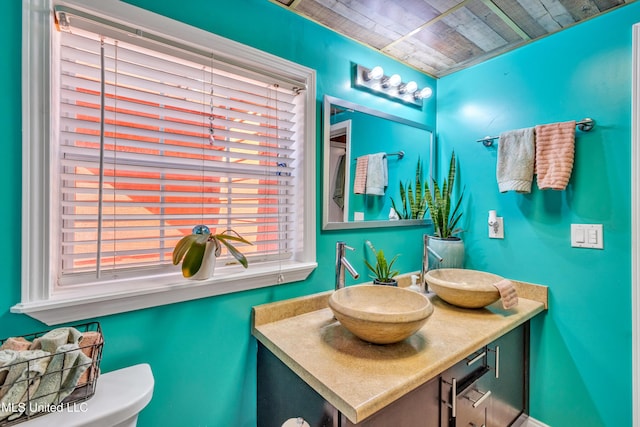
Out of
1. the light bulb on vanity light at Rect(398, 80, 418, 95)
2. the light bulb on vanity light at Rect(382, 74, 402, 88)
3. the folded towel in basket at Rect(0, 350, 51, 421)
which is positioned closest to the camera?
the folded towel in basket at Rect(0, 350, 51, 421)

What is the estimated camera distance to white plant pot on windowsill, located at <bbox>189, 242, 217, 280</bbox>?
3.26ft

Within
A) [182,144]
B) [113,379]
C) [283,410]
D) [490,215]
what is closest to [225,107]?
[182,144]

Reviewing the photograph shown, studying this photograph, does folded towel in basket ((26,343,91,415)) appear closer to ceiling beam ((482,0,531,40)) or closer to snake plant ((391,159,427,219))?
snake plant ((391,159,427,219))

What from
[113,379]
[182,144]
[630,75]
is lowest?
[113,379]

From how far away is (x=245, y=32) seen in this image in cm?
113

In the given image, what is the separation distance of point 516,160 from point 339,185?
3.01 feet

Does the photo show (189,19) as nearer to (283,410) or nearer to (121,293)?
(121,293)

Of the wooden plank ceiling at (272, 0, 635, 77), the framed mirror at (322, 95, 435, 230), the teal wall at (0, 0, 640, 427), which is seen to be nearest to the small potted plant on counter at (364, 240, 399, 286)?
the teal wall at (0, 0, 640, 427)

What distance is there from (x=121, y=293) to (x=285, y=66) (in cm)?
104

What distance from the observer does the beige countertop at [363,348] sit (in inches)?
29.8

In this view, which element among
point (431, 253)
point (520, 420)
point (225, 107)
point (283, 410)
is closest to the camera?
point (283, 410)

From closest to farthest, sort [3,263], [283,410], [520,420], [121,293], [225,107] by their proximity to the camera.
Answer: [3,263]
[121,293]
[283,410]
[225,107]
[520,420]

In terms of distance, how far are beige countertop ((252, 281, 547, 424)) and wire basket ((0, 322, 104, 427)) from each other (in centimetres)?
53

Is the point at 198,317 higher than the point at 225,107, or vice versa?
the point at 225,107
